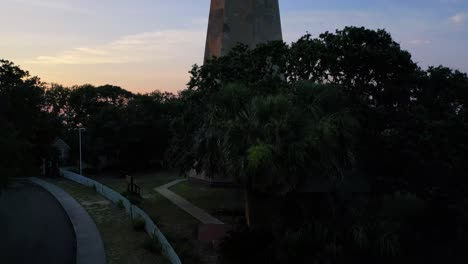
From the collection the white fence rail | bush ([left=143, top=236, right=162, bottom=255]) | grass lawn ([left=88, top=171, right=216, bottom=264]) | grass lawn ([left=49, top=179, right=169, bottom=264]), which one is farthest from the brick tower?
bush ([left=143, top=236, right=162, bottom=255])

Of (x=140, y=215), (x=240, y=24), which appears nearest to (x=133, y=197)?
(x=140, y=215)

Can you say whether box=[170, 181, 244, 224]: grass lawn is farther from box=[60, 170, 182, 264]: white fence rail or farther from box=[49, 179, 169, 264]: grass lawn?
box=[49, 179, 169, 264]: grass lawn

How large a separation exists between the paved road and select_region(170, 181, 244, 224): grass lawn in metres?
6.62

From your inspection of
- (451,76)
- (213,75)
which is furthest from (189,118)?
(451,76)

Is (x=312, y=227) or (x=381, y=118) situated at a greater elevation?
(x=381, y=118)

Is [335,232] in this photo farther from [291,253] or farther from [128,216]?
[128,216]

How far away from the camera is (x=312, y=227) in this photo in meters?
13.4

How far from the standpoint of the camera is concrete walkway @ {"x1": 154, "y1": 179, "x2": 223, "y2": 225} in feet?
62.3

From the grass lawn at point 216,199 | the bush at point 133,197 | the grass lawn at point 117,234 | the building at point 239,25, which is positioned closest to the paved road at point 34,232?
the grass lawn at point 117,234

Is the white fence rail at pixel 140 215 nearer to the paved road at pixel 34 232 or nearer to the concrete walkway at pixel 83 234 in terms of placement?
the concrete walkway at pixel 83 234

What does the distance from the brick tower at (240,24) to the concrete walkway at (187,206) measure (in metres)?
10.0

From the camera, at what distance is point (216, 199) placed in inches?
953

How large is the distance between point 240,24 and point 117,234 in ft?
59.0

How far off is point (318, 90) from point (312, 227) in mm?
4815
